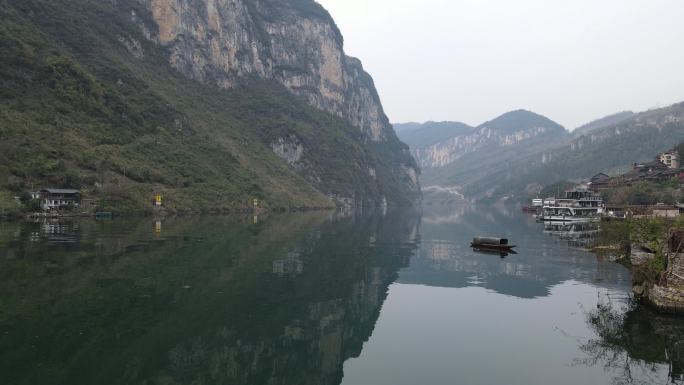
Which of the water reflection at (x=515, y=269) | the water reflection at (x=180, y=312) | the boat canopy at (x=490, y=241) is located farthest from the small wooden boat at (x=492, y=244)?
the water reflection at (x=180, y=312)

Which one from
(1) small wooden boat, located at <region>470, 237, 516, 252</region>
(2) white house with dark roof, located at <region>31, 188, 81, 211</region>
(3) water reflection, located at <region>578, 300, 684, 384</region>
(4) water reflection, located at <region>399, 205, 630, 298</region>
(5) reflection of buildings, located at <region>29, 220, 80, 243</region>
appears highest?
(2) white house with dark roof, located at <region>31, 188, 81, 211</region>

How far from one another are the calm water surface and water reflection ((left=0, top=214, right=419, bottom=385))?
108mm

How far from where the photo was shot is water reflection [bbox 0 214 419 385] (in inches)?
805

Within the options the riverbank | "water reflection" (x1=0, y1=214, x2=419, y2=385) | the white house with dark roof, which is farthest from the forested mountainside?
the riverbank

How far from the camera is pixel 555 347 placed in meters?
24.8

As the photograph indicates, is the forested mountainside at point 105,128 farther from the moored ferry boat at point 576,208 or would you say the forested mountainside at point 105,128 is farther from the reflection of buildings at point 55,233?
the moored ferry boat at point 576,208

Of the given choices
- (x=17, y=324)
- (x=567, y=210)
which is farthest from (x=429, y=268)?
(x=567, y=210)

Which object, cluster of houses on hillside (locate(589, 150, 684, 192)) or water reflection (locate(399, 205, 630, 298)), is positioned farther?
cluster of houses on hillside (locate(589, 150, 684, 192))

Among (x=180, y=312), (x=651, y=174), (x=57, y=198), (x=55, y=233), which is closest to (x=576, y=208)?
(x=651, y=174)

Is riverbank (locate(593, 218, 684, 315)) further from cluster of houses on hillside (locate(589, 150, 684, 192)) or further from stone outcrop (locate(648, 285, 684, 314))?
cluster of houses on hillside (locate(589, 150, 684, 192))

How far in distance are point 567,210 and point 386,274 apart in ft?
296

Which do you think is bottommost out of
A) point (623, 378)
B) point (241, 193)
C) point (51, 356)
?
point (623, 378)

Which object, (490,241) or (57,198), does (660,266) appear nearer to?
(490,241)

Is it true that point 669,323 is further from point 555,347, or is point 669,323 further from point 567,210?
point 567,210
